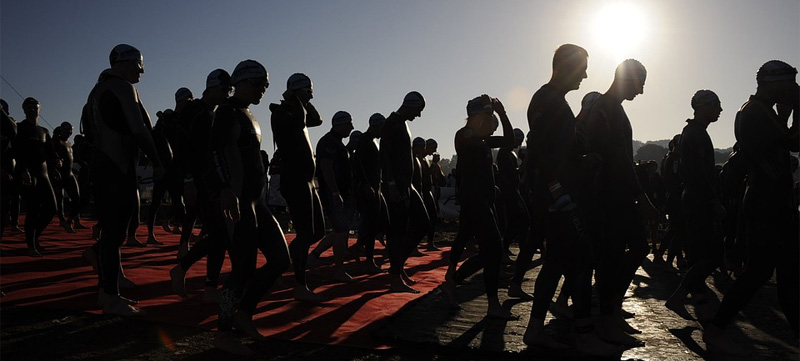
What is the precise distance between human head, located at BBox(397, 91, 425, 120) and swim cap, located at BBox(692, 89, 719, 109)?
286 centimetres

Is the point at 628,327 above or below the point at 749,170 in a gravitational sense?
below

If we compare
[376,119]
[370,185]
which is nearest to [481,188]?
[370,185]

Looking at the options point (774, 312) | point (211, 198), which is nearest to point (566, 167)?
point (211, 198)

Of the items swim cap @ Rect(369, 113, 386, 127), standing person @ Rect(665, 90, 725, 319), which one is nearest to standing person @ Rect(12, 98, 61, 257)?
swim cap @ Rect(369, 113, 386, 127)

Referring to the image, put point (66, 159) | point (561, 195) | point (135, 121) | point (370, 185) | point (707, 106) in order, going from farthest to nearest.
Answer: point (66, 159) < point (370, 185) < point (707, 106) < point (135, 121) < point (561, 195)

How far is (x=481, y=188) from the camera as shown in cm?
577

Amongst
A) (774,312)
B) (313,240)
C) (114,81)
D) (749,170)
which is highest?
(114,81)

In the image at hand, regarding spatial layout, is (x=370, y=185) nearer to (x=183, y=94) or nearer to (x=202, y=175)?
(x=202, y=175)

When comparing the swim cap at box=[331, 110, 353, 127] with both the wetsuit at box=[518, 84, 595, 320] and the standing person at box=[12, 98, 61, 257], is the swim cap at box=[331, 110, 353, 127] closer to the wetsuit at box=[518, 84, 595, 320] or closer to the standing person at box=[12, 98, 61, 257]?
the wetsuit at box=[518, 84, 595, 320]

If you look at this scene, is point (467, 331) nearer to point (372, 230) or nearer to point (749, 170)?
point (749, 170)

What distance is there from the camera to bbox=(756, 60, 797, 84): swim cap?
4508 millimetres

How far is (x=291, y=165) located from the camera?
580cm

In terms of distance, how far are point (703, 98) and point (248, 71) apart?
4332 millimetres

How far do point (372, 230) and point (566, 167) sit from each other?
4.12 metres
